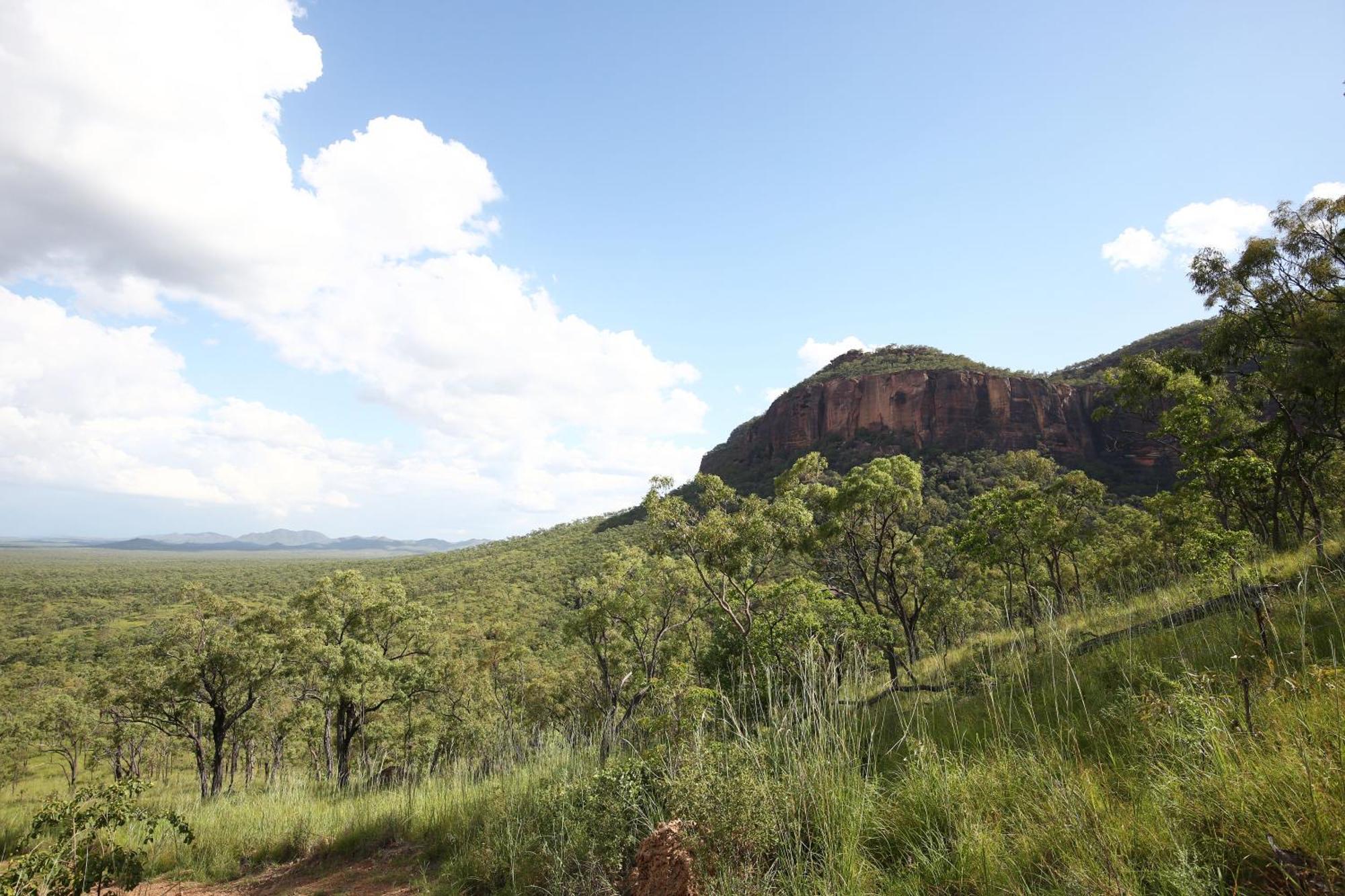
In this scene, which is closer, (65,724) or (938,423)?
(65,724)

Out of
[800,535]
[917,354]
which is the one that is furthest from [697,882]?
[917,354]

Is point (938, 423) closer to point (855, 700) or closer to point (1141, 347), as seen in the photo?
point (1141, 347)

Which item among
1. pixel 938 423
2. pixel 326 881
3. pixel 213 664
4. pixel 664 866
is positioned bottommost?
pixel 213 664

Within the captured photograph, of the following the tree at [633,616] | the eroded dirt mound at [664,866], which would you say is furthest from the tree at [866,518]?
the eroded dirt mound at [664,866]

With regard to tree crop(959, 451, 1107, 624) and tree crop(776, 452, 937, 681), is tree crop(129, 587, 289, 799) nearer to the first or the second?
tree crop(776, 452, 937, 681)

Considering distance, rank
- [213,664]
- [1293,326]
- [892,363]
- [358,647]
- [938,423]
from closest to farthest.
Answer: [1293,326] < [213,664] < [358,647] < [938,423] < [892,363]

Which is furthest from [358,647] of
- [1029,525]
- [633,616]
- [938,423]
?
[938,423]

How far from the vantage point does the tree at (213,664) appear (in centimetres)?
2023

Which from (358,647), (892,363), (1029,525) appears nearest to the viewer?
(1029,525)

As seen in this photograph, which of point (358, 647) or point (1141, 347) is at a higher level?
point (1141, 347)

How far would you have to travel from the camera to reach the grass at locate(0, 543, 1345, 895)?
222 centimetres

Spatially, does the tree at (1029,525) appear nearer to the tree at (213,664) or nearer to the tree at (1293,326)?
the tree at (1293,326)

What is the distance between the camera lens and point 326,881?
746 centimetres

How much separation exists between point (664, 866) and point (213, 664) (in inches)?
972
